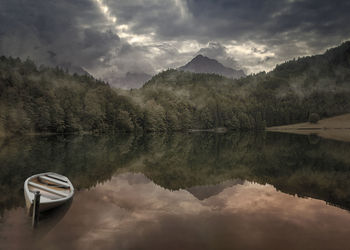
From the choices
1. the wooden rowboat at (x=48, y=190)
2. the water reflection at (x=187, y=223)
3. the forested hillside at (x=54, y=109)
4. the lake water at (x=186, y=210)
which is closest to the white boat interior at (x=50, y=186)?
the wooden rowboat at (x=48, y=190)

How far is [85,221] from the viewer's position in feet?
53.4

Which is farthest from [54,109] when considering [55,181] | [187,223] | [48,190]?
[187,223]

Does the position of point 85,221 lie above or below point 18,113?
below

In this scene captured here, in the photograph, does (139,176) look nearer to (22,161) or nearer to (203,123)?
(22,161)

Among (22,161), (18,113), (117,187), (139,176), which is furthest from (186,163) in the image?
(18,113)

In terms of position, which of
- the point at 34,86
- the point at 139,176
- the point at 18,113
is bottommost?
the point at 139,176

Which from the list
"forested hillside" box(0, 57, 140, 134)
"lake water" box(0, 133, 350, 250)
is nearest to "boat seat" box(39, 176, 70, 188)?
"lake water" box(0, 133, 350, 250)

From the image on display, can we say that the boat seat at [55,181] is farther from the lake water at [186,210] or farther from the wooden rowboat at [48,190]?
the lake water at [186,210]

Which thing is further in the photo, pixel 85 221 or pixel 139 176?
pixel 139 176

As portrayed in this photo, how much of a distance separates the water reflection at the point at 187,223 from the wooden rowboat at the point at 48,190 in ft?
4.01

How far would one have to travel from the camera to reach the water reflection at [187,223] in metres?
13.4

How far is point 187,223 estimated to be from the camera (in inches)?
635

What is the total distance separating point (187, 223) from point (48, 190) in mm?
10046

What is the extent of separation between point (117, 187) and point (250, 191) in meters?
13.0
